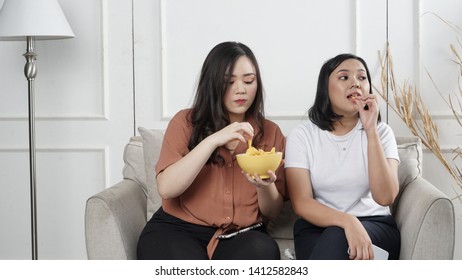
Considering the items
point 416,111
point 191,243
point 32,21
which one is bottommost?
point 191,243

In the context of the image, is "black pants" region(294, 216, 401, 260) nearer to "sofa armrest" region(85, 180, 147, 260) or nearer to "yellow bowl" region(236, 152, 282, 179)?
"yellow bowl" region(236, 152, 282, 179)

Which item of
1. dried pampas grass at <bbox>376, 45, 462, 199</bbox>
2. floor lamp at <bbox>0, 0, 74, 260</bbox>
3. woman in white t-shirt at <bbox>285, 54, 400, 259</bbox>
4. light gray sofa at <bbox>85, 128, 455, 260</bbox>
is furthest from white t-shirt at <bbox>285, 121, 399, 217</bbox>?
floor lamp at <bbox>0, 0, 74, 260</bbox>

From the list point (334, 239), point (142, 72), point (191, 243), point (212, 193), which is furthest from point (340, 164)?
point (142, 72)

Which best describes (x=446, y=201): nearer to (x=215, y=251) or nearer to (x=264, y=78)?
(x=215, y=251)

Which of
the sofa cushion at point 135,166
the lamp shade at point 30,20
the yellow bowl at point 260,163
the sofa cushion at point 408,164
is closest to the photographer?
the yellow bowl at point 260,163

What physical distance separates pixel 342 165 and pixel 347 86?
0.26 m

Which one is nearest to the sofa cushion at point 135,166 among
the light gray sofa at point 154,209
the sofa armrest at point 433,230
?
the light gray sofa at point 154,209

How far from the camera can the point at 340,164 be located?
2.38 m

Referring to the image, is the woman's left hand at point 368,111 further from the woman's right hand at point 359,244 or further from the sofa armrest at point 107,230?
the sofa armrest at point 107,230

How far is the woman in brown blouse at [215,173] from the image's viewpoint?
223 centimetres

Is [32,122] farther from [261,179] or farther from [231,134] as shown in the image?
[261,179]

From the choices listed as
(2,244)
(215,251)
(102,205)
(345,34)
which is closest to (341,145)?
(215,251)

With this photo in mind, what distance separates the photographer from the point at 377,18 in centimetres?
327

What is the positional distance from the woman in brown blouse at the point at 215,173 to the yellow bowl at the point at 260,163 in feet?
0.35
